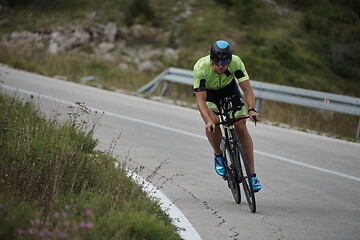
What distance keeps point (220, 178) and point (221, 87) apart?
77.7 inches

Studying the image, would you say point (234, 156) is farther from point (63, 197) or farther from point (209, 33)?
point (209, 33)

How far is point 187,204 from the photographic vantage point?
8016mm

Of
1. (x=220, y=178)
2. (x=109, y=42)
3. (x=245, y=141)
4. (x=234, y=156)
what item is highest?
(x=109, y=42)

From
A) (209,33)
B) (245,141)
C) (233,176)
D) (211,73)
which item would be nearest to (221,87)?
(211,73)

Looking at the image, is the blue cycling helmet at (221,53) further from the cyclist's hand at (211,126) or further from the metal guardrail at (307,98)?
the metal guardrail at (307,98)

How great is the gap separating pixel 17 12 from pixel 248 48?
1695cm

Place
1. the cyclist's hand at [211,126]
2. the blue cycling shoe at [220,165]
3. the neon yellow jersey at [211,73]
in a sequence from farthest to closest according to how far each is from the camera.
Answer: the blue cycling shoe at [220,165]
the neon yellow jersey at [211,73]
the cyclist's hand at [211,126]

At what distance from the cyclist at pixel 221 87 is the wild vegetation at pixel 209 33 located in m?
20.6

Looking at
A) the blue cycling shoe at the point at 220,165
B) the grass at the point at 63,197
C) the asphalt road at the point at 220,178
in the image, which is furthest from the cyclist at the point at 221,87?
the grass at the point at 63,197

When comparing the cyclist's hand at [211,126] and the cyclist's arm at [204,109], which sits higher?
the cyclist's arm at [204,109]

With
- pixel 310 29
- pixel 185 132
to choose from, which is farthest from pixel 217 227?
pixel 310 29

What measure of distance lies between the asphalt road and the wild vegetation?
13445mm

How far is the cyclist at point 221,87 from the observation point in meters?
7.45

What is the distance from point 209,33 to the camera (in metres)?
41.8
